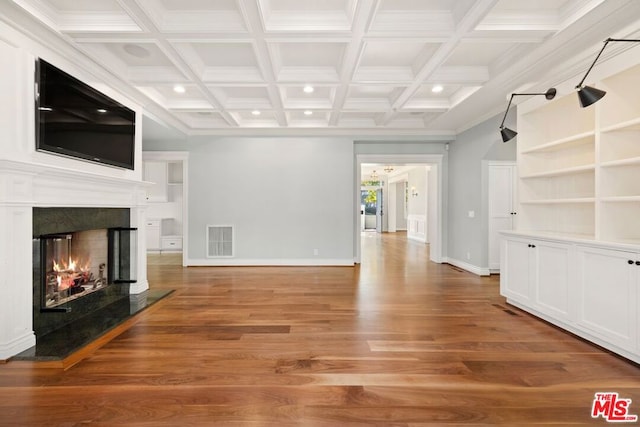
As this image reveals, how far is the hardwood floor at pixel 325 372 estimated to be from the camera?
1.68 meters

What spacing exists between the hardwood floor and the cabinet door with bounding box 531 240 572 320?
0.21 m

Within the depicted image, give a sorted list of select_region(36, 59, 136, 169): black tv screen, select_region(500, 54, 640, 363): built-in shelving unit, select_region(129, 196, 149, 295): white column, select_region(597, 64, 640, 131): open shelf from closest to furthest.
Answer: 1. select_region(500, 54, 640, 363): built-in shelving unit
2. select_region(36, 59, 136, 169): black tv screen
3. select_region(597, 64, 640, 131): open shelf
4. select_region(129, 196, 149, 295): white column

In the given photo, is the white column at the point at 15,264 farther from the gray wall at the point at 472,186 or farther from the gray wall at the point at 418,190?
the gray wall at the point at 418,190

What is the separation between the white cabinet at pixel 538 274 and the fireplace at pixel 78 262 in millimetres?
4507

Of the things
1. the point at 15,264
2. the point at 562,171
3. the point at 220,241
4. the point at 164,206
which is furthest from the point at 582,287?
the point at 164,206

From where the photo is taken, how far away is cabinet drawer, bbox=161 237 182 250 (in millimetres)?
8003

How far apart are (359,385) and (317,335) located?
82cm

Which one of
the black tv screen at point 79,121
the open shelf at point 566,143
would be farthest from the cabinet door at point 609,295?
the black tv screen at point 79,121

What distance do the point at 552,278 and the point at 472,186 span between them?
282 centimetres

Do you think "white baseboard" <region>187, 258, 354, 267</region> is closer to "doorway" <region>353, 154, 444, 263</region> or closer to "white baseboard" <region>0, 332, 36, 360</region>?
"doorway" <region>353, 154, 444, 263</region>

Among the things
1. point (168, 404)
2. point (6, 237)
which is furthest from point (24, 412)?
point (6, 237)

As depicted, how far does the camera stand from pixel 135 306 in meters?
3.33

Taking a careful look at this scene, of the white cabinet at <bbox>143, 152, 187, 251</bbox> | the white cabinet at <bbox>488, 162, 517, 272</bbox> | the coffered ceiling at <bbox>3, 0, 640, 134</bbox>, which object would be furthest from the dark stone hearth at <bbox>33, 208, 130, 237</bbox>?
the white cabinet at <bbox>488, 162, 517, 272</bbox>

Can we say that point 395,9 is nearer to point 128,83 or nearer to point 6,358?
point 128,83
